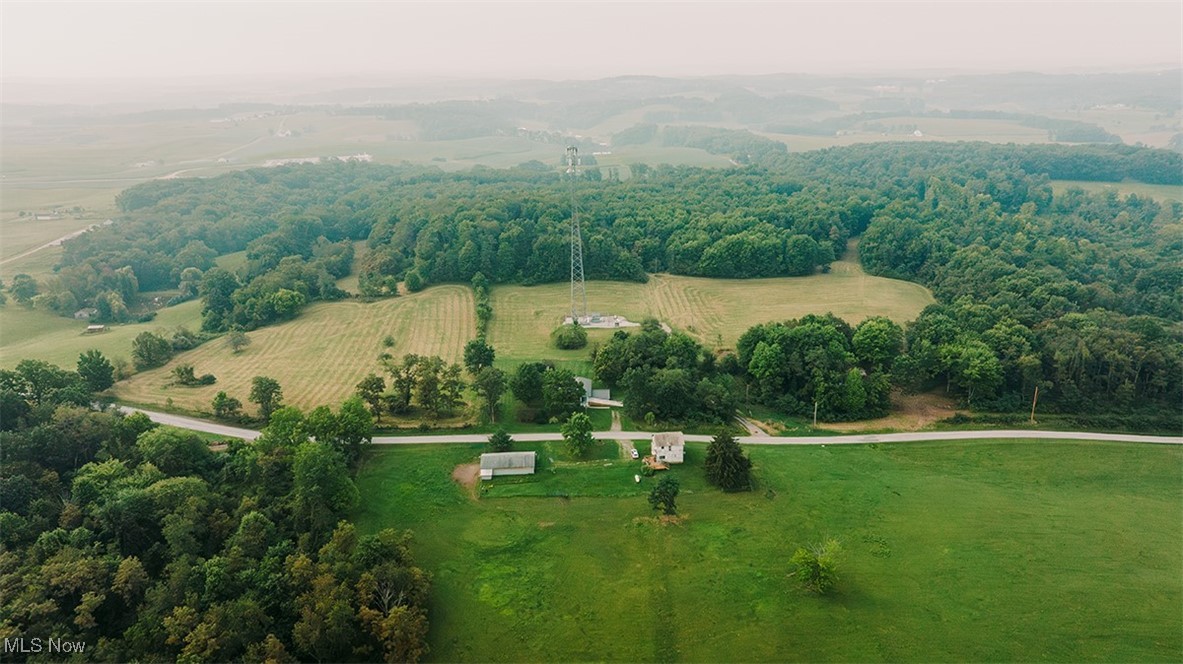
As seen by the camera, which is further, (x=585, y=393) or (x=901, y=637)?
(x=585, y=393)

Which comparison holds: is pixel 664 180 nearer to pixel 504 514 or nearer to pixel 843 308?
pixel 843 308

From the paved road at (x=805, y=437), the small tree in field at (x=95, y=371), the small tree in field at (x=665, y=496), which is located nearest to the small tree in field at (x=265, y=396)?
the paved road at (x=805, y=437)

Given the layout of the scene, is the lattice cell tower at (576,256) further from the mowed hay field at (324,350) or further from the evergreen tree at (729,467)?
the evergreen tree at (729,467)

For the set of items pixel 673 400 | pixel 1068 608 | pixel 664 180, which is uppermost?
pixel 664 180

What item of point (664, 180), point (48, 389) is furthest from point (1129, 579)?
point (664, 180)

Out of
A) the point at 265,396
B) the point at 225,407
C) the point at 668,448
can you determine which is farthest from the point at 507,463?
the point at 225,407

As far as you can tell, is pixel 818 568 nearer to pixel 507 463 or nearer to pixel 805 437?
pixel 805 437

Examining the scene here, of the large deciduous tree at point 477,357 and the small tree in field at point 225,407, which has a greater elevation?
the large deciduous tree at point 477,357
